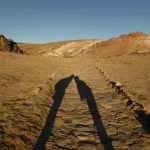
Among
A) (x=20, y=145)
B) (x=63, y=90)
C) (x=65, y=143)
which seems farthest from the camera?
(x=63, y=90)

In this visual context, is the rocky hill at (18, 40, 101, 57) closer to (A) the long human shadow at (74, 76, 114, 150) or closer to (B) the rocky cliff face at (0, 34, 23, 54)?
(B) the rocky cliff face at (0, 34, 23, 54)

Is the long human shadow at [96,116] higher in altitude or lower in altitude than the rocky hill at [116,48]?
lower

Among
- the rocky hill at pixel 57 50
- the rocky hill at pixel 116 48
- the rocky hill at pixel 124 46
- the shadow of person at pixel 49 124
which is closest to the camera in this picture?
the shadow of person at pixel 49 124

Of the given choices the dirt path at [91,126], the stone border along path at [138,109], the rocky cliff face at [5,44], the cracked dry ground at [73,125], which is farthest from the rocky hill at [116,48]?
the cracked dry ground at [73,125]

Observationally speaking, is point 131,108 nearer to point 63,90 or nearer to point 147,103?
point 147,103

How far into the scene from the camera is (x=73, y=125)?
755 cm

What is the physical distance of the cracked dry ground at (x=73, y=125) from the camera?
6.16m

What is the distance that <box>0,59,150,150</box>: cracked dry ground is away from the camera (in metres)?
6.16

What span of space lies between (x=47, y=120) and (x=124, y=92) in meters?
4.85

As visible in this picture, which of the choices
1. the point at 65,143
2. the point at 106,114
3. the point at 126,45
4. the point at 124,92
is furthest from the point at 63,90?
the point at 126,45

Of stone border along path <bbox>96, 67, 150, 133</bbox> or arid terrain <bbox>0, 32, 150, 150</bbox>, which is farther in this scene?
stone border along path <bbox>96, 67, 150, 133</bbox>

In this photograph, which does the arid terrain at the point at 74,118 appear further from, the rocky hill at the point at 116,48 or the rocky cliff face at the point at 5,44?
the rocky hill at the point at 116,48

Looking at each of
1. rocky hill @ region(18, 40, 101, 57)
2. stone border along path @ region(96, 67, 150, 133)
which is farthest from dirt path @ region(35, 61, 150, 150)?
rocky hill @ region(18, 40, 101, 57)

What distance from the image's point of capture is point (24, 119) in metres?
7.66
